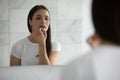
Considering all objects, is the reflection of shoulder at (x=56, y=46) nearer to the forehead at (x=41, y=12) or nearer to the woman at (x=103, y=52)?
the forehead at (x=41, y=12)

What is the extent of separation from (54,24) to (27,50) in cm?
20

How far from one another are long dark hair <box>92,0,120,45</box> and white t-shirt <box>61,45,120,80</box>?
26 mm

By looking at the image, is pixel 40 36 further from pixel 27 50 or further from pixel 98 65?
pixel 98 65

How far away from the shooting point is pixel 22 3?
119cm

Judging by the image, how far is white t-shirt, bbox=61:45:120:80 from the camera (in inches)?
15.6

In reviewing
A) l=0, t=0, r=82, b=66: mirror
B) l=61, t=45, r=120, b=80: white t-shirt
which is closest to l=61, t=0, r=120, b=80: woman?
l=61, t=45, r=120, b=80: white t-shirt

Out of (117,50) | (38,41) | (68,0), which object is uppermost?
(68,0)

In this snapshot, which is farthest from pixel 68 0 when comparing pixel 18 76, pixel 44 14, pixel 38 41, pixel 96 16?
pixel 96 16

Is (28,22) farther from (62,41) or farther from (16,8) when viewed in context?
(62,41)

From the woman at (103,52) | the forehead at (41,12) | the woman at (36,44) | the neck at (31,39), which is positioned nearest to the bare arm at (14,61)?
the woman at (36,44)

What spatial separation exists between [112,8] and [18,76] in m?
0.92

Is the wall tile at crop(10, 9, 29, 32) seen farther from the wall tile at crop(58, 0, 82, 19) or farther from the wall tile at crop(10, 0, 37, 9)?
the wall tile at crop(58, 0, 82, 19)

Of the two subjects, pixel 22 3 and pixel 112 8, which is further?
pixel 22 3

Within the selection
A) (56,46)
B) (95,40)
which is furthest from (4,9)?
(95,40)
